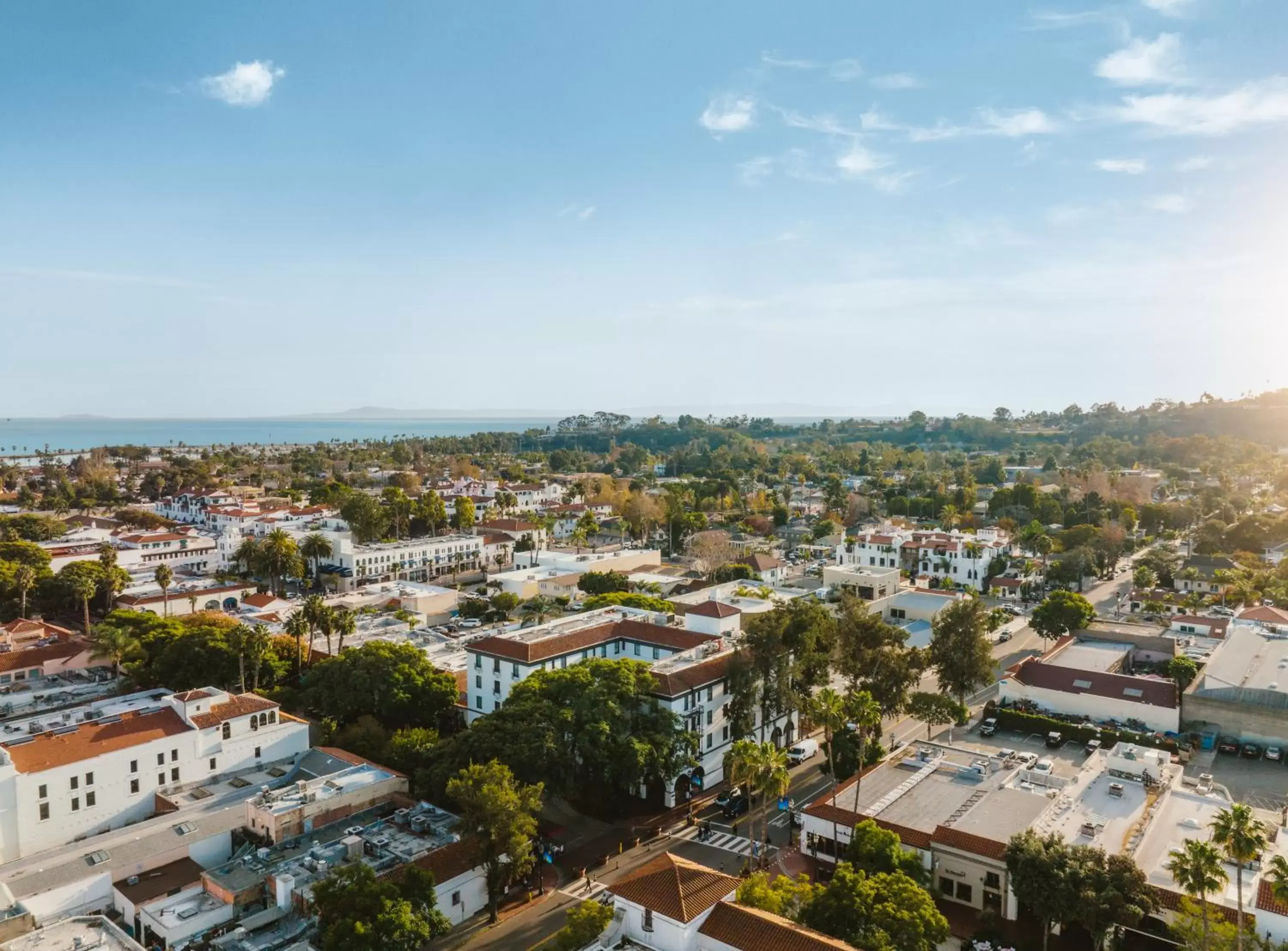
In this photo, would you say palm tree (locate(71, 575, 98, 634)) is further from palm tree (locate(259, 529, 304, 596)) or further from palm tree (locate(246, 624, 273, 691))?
palm tree (locate(246, 624, 273, 691))

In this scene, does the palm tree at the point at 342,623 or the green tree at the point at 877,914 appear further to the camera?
the palm tree at the point at 342,623

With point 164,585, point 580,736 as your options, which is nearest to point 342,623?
point 580,736

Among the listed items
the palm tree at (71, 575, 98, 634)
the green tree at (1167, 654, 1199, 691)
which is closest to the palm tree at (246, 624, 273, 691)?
the palm tree at (71, 575, 98, 634)

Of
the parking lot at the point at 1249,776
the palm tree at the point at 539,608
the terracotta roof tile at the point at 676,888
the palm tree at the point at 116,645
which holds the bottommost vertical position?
the parking lot at the point at 1249,776

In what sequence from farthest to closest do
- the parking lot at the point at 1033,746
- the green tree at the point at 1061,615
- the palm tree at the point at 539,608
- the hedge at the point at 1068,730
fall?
the palm tree at the point at 539,608 → the green tree at the point at 1061,615 → the hedge at the point at 1068,730 → the parking lot at the point at 1033,746

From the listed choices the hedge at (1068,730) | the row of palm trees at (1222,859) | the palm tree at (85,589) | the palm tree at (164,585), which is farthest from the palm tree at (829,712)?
the palm tree at (85,589)

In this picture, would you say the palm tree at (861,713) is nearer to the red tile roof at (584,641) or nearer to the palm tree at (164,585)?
the red tile roof at (584,641)
